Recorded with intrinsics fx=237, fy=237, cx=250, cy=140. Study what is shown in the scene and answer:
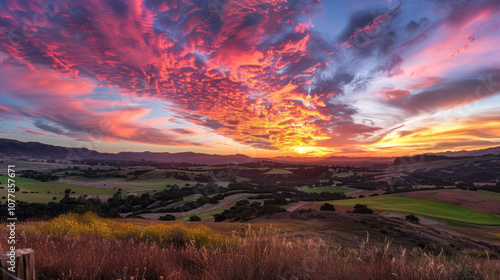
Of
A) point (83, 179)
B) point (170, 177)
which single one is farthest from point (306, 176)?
point (83, 179)

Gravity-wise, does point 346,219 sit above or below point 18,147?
below

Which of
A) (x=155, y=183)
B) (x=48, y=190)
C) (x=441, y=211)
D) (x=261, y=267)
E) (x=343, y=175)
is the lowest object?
(x=441, y=211)

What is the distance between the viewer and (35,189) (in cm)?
5906

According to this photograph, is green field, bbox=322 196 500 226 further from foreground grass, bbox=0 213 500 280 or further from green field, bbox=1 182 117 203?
green field, bbox=1 182 117 203

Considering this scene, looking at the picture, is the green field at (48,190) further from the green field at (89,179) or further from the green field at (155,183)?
the green field at (155,183)

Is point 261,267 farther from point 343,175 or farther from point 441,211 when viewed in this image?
point 343,175

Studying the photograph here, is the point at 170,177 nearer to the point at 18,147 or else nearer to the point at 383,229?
the point at 18,147

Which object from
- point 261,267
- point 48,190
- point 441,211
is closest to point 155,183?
point 48,190

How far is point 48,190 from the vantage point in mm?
61344

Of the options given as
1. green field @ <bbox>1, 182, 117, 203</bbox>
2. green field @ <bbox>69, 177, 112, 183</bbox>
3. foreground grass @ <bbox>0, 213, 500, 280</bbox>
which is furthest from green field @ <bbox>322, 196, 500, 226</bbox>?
green field @ <bbox>69, 177, 112, 183</bbox>

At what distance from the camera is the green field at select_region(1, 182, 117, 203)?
51531 mm

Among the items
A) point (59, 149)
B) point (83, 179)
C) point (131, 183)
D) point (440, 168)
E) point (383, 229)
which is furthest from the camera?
point (440, 168)

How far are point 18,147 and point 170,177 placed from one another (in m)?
69.5

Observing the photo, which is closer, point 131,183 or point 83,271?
point 83,271
